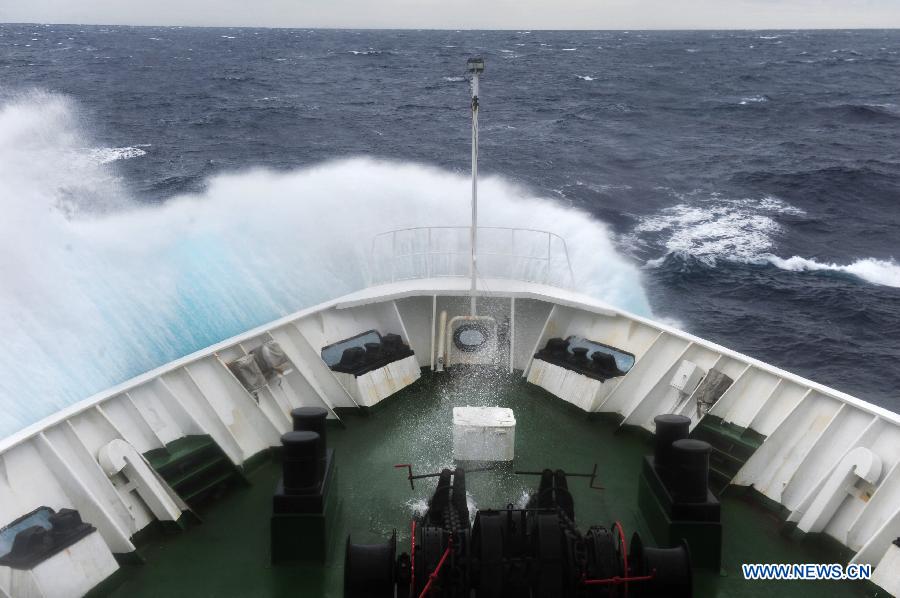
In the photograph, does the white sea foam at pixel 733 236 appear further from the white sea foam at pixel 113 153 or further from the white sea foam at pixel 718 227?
the white sea foam at pixel 113 153

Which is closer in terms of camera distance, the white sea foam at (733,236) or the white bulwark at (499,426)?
the white bulwark at (499,426)

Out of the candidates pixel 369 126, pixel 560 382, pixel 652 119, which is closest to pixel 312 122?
pixel 369 126

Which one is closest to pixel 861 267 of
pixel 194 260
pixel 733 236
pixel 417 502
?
pixel 733 236

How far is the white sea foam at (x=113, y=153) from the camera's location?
36312mm

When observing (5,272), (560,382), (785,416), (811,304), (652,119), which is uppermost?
(785,416)

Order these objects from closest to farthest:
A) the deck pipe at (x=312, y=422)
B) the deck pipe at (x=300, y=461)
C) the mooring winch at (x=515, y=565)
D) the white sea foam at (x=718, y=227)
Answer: the mooring winch at (x=515, y=565)
the deck pipe at (x=300, y=461)
the deck pipe at (x=312, y=422)
the white sea foam at (x=718, y=227)

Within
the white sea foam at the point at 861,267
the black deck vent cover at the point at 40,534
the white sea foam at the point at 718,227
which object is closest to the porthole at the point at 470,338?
the black deck vent cover at the point at 40,534

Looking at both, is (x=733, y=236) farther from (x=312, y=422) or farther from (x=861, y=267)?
(x=312, y=422)

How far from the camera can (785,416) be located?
7.62 meters

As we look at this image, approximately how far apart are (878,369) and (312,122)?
3940 cm

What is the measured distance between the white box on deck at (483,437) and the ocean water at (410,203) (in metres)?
8.70

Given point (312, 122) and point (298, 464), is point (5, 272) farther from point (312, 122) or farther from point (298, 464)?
point (312, 122)

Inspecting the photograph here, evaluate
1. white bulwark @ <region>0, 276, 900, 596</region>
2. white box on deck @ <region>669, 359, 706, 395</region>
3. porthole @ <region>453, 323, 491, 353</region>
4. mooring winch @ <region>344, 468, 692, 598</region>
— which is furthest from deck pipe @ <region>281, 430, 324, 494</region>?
white box on deck @ <region>669, 359, 706, 395</region>

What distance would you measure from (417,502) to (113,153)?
3669cm
